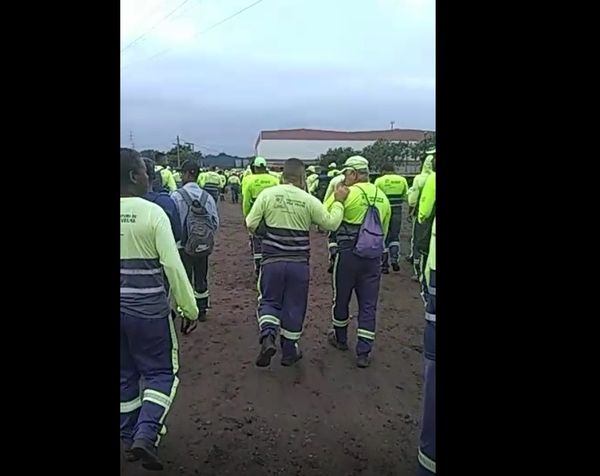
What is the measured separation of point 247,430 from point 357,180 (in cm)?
202

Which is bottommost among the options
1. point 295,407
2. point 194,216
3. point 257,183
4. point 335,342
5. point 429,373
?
point 295,407

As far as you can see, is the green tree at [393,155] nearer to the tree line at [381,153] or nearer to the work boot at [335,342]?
the tree line at [381,153]

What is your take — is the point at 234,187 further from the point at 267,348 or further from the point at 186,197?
the point at 267,348

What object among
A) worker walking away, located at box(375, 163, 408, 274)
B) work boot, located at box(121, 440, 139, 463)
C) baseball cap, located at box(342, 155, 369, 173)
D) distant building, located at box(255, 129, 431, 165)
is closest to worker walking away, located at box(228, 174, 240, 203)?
distant building, located at box(255, 129, 431, 165)

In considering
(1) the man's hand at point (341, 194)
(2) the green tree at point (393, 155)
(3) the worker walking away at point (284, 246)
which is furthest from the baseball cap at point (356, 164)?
(2) the green tree at point (393, 155)

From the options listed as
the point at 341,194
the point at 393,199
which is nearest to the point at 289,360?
the point at 341,194

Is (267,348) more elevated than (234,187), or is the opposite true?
(234,187)

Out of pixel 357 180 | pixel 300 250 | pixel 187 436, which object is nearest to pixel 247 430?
pixel 187 436

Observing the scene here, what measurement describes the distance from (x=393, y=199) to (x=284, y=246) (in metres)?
3.68

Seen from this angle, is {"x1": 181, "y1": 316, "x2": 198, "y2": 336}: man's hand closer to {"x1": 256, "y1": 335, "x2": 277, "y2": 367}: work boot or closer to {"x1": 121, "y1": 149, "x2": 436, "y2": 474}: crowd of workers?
{"x1": 121, "y1": 149, "x2": 436, "y2": 474}: crowd of workers

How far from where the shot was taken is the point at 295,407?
150 inches

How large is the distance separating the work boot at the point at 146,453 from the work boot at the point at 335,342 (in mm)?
2221

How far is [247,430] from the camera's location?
3.50 m
